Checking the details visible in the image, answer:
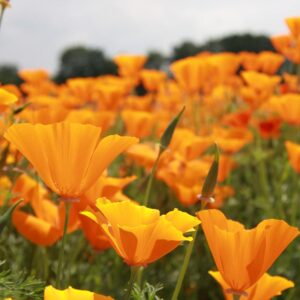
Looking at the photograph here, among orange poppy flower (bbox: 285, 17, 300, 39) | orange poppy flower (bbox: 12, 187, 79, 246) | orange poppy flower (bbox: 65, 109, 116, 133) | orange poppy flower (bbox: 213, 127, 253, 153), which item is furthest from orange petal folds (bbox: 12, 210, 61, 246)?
orange poppy flower (bbox: 285, 17, 300, 39)

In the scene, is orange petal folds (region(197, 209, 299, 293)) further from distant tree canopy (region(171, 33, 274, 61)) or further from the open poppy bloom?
distant tree canopy (region(171, 33, 274, 61))

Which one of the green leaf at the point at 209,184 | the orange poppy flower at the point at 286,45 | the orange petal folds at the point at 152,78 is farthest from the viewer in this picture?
the orange petal folds at the point at 152,78

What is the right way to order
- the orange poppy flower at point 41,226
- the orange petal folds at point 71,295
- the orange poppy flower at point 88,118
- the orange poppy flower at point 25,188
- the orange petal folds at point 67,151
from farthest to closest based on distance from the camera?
the orange poppy flower at point 88,118 → the orange poppy flower at point 25,188 → the orange poppy flower at point 41,226 → the orange petal folds at point 67,151 → the orange petal folds at point 71,295

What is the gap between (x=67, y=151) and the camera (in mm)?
829

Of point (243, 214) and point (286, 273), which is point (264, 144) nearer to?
point (243, 214)

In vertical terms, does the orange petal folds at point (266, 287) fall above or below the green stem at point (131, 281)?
below

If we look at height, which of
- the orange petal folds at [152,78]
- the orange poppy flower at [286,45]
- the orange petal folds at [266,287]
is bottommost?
the orange petal folds at [266,287]

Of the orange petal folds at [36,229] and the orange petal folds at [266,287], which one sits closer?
the orange petal folds at [266,287]

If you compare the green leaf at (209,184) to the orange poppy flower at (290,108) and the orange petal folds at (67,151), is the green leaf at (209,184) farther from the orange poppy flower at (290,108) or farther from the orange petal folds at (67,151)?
the orange poppy flower at (290,108)

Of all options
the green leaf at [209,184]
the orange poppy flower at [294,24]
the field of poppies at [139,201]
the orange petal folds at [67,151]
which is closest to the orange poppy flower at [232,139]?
the field of poppies at [139,201]

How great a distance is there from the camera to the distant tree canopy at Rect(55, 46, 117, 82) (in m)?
13.3

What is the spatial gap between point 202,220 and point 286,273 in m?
1.28

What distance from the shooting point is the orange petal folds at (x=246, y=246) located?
0.78m

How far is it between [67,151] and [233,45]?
15.6 meters
